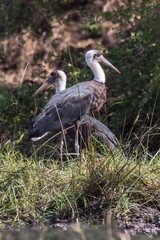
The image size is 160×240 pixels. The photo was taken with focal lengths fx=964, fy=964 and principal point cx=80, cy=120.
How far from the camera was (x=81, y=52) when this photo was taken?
15.1m

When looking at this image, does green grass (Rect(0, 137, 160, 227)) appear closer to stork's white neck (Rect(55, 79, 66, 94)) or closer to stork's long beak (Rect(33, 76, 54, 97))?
stork's white neck (Rect(55, 79, 66, 94))

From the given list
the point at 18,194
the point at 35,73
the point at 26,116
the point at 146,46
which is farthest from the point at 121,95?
the point at 18,194

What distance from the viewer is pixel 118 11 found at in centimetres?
1266

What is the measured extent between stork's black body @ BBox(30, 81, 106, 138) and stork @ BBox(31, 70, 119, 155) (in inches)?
7.5

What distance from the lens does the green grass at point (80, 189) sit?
27.2 feet

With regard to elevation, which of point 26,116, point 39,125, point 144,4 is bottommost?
point 26,116

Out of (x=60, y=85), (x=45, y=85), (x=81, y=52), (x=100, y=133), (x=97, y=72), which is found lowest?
(x=81, y=52)

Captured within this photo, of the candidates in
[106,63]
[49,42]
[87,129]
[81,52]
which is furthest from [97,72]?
[49,42]

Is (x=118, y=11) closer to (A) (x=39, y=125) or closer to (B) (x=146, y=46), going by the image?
(B) (x=146, y=46)

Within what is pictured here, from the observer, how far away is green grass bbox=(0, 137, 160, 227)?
326 inches

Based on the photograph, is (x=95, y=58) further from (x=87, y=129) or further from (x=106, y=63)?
(x=87, y=129)

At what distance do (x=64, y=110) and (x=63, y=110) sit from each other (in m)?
0.01

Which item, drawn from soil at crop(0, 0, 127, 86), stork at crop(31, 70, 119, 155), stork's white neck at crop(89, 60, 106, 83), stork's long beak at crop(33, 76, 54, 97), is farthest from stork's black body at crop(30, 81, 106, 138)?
soil at crop(0, 0, 127, 86)

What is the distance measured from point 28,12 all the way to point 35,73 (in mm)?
1076
